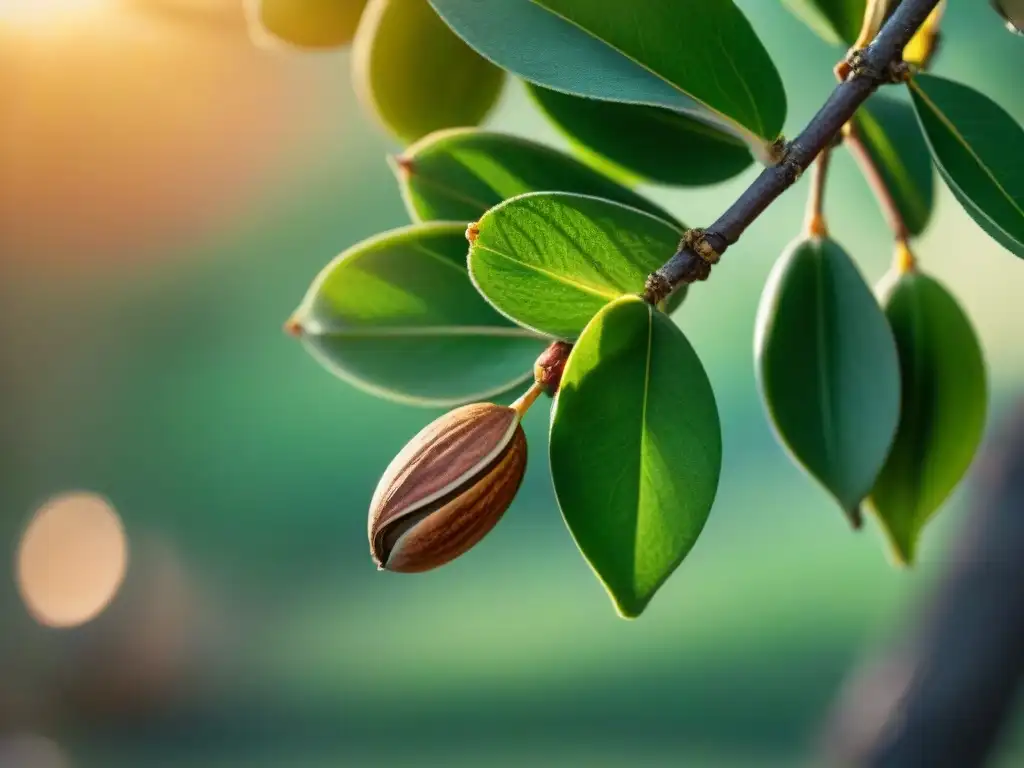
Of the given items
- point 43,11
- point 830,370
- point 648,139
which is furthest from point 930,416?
point 43,11

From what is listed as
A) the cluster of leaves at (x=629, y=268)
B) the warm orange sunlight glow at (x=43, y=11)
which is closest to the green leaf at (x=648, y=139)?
the cluster of leaves at (x=629, y=268)

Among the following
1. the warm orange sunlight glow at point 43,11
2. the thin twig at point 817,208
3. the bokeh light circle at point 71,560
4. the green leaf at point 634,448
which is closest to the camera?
the green leaf at point 634,448

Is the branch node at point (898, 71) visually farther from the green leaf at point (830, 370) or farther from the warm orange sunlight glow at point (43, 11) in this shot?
the warm orange sunlight glow at point (43, 11)

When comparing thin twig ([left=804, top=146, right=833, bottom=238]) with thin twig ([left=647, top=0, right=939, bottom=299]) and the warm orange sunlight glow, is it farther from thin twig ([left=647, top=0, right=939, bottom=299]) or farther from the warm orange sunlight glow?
the warm orange sunlight glow

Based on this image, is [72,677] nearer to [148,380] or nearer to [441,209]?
[148,380]

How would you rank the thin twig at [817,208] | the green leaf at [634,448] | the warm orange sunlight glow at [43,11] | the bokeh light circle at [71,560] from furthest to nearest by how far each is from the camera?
1. the bokeh light circle at [71,560]
2. the warm orange sunlight glow at [43,11]
3. the thin twig at [817,208]
4. the green leaf at [634,448]

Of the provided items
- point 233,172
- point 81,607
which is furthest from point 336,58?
point 81,607

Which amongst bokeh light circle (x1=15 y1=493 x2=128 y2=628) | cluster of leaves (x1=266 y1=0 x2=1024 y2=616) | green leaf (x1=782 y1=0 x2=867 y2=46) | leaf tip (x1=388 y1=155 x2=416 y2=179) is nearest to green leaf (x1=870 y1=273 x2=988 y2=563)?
cluster of leaves (x1=266 y1=0 x2=1024 y2=616)

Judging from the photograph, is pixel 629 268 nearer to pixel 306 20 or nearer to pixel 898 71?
pixel 898 71

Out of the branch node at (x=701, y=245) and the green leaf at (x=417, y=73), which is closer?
the branch node at (x=701, y=245)
